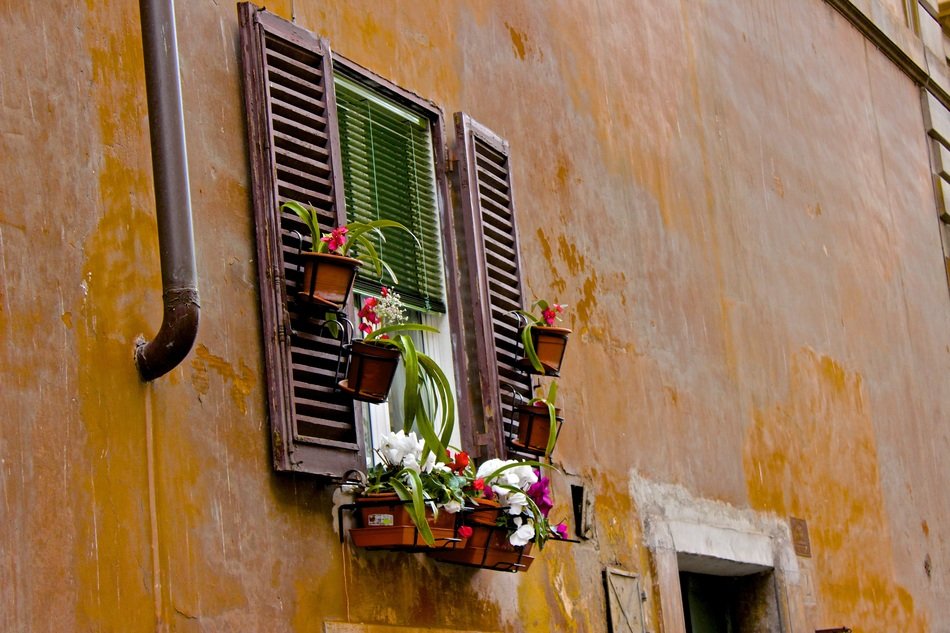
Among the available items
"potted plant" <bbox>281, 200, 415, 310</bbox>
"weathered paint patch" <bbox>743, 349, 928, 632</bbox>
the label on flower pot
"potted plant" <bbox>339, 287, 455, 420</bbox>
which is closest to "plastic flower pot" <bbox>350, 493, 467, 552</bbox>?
the label on flower pot

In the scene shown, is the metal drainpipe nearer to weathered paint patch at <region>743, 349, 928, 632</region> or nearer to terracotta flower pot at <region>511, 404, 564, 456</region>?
terracotta flower pot at <region>511, 404, 564, 456</region>

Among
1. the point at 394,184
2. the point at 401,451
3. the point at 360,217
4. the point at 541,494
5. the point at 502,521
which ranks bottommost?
the point at 502,521

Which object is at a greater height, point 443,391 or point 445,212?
point 445,212

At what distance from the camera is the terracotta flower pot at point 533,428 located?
20.6 ft

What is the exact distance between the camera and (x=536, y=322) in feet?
21.7

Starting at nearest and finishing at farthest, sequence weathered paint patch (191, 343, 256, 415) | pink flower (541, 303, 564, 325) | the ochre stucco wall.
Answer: the ochre stucco wall → weathered paint patch (191, 343, 256, 415) → pink flower (541, 303, 564, 325)

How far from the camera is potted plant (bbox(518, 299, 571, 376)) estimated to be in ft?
21.3

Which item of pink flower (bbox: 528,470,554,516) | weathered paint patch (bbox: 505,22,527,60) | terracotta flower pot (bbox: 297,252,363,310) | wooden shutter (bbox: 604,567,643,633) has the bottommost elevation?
wooden shutter (bbox: 604,567,643,633)

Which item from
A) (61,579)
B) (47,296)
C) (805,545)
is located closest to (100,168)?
(47,296)

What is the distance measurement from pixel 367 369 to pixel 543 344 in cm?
128

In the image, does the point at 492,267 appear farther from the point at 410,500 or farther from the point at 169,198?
the point at 169,198

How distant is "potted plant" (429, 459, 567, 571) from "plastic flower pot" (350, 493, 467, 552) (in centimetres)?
19

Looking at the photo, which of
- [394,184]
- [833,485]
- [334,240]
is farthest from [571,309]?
[833,485]

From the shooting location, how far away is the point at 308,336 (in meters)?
5.42
